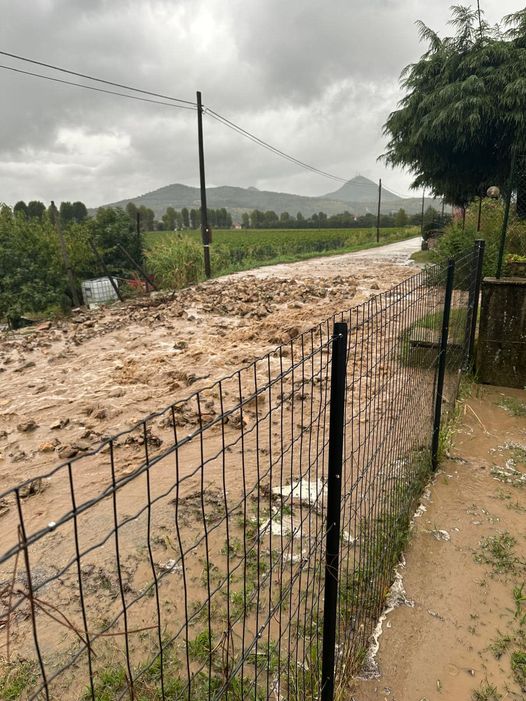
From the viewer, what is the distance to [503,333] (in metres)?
5.10

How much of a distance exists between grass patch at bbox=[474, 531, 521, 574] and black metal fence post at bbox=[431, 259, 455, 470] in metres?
0.82

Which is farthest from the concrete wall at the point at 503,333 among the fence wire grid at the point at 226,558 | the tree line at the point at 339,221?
the tree line at the point at 339,221

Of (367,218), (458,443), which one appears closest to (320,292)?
(458,443)

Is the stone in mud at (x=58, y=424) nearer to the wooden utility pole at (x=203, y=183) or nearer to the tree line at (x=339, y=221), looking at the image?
the wooden utility pole at (x=203, y=183)

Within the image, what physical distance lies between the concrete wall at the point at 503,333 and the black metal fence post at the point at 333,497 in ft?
13.7

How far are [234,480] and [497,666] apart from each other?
2076 millimetres

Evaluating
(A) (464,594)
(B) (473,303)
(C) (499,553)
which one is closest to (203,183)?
(B) (473,303)

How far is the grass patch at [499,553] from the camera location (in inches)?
103

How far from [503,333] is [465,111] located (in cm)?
974

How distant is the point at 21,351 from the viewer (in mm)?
7387

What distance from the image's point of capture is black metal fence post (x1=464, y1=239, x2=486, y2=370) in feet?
16.3

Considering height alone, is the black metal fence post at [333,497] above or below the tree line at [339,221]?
below

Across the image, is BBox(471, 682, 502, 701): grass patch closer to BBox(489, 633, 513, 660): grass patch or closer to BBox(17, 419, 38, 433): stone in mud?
BBox(489, 633, 513, 660): grass patch

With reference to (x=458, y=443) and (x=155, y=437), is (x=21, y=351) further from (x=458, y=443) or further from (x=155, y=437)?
(x=458, y=443)
